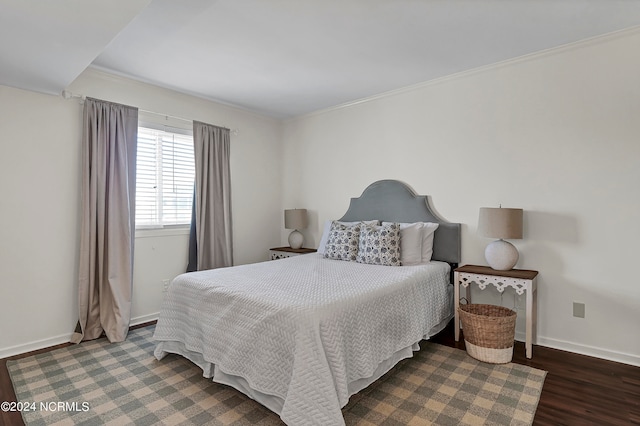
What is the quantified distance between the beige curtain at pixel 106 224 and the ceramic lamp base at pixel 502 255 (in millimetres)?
3366

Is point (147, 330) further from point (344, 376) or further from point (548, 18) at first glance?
point (548, 18)

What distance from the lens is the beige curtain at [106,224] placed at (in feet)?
9.93

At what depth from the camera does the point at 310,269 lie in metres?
2.97

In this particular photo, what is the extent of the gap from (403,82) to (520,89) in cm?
108

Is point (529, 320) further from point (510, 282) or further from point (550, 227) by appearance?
point (550, 227)

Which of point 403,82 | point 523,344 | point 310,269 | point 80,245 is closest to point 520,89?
point 403,82

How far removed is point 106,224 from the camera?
3145mm

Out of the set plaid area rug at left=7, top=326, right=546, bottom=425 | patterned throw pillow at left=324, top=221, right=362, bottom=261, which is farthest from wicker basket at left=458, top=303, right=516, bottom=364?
patterned throw pillow at left=324, top=221, right=362, bottom=261

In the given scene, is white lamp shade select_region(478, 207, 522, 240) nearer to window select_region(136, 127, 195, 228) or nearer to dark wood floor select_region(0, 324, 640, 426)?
dark wood floor select_region(0, 324, 640, 426)

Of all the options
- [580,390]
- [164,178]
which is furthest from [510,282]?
[164,178]

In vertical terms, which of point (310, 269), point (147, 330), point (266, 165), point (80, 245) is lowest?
point (147, 330)

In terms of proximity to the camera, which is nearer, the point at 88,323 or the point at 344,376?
the point at 344,376

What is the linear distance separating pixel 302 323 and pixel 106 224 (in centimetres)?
239

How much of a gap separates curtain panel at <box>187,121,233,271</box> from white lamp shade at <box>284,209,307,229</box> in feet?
2.59
